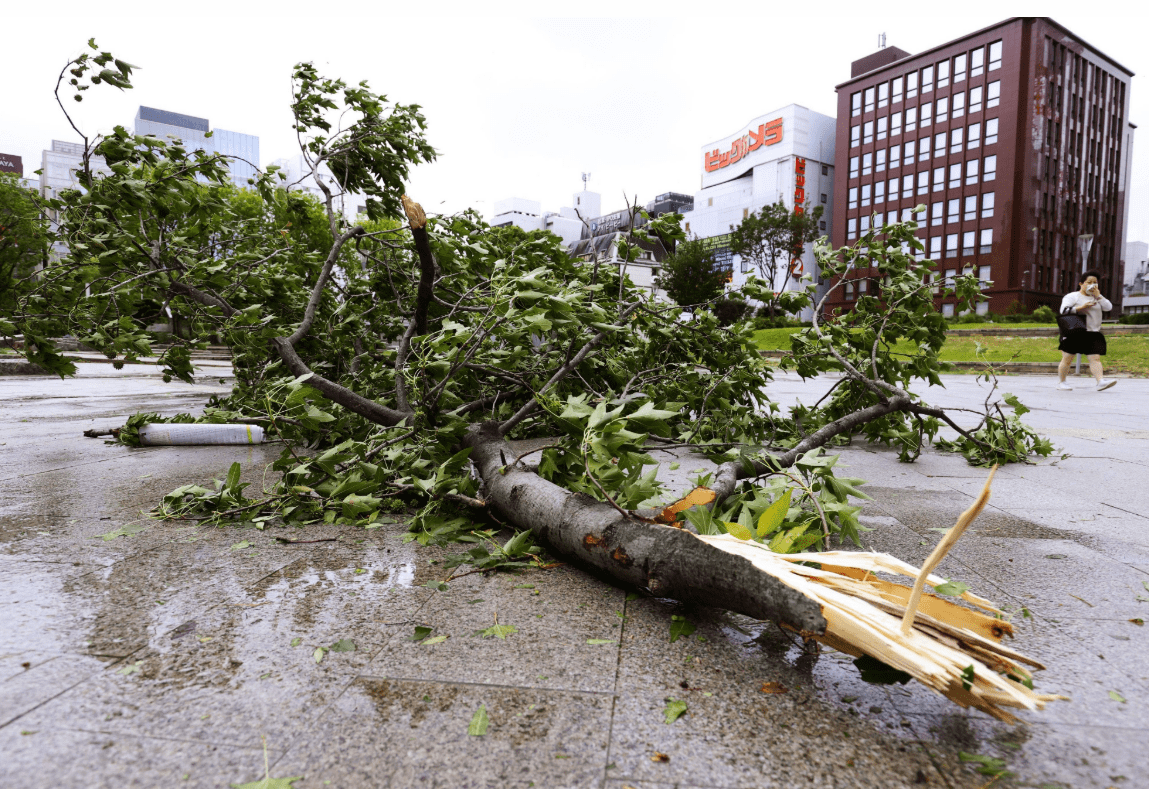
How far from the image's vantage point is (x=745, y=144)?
→ 7906 cm

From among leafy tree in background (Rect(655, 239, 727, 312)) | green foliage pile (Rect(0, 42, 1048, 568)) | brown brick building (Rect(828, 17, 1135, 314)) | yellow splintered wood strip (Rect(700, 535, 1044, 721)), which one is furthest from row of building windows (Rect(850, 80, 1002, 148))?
yellow splintered wood strip (Rect(700, 535, 1044, 721))

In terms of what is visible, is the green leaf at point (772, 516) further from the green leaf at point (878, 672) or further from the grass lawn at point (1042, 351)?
the grass lawn at point (1042, 351)

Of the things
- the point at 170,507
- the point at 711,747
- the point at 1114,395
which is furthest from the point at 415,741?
the point at 1114,395

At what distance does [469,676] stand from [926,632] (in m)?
1.03

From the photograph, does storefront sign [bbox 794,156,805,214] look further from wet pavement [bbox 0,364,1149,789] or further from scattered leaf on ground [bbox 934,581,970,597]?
scattered leaf on ground [bbox 934,581,970,597]

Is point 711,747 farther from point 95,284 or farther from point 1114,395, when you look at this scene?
point 1114,395

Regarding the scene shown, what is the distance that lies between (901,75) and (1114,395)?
6670cm

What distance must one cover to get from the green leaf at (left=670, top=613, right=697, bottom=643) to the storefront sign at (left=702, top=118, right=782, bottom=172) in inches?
3175

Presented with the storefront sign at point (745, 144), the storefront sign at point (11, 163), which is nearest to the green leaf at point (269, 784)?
the storefront sign at point (745, 144)

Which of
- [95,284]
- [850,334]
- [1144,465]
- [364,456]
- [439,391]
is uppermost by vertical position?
[95,284]

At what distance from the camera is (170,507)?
9.60 feet

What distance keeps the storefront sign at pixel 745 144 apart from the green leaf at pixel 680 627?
265 feet

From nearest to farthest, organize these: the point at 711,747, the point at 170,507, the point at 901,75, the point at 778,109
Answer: the point at 711,747 → the point at 170,507 → the point at 901,75 → the point at 778,109

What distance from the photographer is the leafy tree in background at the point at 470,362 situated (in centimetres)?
225
